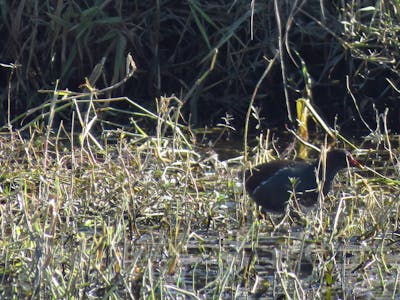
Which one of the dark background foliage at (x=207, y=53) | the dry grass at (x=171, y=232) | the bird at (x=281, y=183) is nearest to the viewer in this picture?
the dry grass at (x=171, y=232)

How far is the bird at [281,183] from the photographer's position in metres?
6.22

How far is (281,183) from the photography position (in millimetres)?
6270

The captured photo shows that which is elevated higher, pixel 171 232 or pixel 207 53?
pixel 171 232

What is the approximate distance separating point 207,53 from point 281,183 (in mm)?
2207

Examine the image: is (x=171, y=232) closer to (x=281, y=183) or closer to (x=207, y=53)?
(x=281, y=183)

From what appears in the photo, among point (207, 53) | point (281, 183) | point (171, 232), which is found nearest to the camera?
point (171, 232)

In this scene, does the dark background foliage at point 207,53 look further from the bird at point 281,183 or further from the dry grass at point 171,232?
the bird at point 281,183

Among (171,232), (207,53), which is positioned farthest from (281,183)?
(207,53)

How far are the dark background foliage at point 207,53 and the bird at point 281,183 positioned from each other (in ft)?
5.02

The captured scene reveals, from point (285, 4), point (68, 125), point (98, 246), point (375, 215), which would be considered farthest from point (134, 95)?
point (98, 246)

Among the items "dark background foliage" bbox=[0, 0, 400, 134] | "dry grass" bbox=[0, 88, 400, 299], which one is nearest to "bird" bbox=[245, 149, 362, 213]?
"dry grass" bbox=[0, 88, 400, 299]

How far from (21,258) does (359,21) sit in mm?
3770

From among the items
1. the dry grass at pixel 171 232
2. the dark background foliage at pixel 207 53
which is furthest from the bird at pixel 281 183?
the dark background foliage at pixel 207 53

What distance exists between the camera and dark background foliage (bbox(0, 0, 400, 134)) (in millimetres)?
8047
